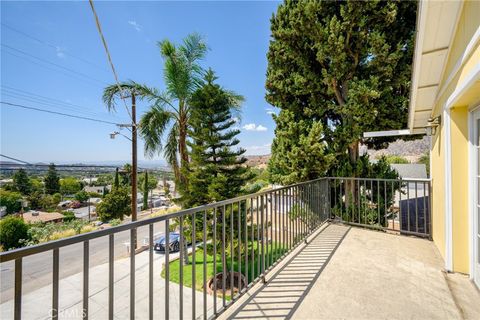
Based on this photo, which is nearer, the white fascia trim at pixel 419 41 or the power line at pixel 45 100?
the white fascia trim at pixel 419 41

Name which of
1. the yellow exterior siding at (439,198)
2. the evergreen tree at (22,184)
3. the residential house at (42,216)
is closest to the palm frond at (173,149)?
the yellow exterior siding at (439,198)

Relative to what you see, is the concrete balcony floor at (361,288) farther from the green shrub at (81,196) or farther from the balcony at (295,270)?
the green shrub at (81,196)

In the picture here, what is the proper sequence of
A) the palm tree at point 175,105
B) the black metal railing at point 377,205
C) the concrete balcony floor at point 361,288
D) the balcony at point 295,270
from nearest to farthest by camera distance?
the balcony at point 295,270
the concrete balcony floor at point 361,288
the black metal railing at point 377,205
the palm tree at point 175,105

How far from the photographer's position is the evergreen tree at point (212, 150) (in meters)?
7.16

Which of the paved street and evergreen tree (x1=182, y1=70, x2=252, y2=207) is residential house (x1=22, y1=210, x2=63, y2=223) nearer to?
the paved street

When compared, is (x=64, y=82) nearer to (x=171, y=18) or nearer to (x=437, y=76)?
(x=171, y=18)

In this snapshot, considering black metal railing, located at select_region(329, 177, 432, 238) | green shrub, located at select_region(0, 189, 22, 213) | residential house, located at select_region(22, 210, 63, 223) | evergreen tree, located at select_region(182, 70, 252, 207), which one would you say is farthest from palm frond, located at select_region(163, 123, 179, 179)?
residential house, located at select_region(22, 210, 63, 223)

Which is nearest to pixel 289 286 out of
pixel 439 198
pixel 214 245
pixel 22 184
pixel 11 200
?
pixel 214 245

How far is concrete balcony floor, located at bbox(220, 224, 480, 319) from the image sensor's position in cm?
193

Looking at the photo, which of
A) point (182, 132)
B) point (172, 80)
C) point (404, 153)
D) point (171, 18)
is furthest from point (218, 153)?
point (404, 153)

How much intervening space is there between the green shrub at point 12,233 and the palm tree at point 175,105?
15.9 metres

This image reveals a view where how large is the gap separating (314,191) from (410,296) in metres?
2.10

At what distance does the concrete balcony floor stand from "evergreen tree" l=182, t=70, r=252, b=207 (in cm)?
428

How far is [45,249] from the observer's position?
3.15 feet
